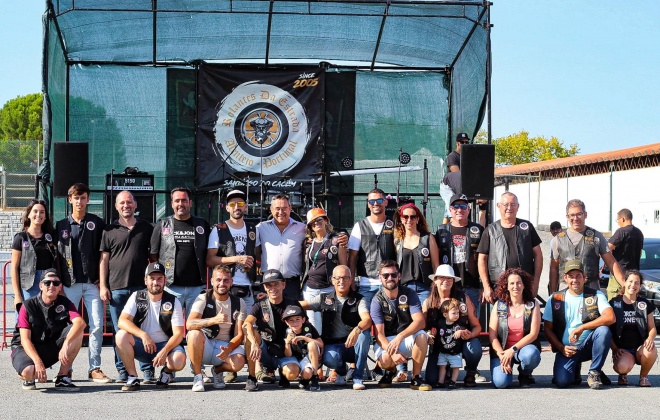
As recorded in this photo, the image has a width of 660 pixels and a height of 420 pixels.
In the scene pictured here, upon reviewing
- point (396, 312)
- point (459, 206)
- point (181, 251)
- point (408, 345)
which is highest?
point (459, 206)

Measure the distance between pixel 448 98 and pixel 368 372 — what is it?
6.73 m

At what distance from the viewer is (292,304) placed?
21.6ft

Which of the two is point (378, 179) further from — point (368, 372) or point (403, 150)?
point (368, 372)

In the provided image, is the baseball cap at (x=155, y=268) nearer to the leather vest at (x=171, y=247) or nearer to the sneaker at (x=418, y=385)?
the leather vest at (x=171, y=247)

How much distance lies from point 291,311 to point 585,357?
2.29 meters

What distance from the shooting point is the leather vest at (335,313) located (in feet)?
22.1

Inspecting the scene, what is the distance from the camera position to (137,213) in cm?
1124

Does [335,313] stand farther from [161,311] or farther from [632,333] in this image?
[632,333]

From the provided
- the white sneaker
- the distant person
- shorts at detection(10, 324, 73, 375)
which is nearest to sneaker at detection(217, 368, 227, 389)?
the white sneaker

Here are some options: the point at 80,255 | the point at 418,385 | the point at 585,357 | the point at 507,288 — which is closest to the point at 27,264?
the point at 80,255

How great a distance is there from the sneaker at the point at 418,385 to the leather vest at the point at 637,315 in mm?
1586

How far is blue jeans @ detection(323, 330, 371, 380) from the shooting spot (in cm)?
657

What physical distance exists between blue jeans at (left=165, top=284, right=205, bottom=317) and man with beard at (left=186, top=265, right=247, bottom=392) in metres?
0.37

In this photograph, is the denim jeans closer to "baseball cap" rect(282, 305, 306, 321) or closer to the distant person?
"baseball cap" rect(282, 305, 306, 321)
